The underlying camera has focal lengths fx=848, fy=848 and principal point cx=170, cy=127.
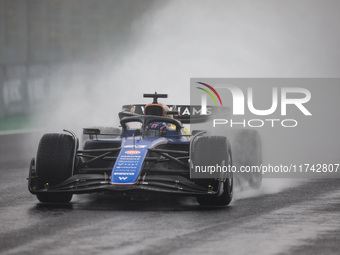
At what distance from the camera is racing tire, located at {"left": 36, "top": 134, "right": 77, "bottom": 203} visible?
10320 millimetres

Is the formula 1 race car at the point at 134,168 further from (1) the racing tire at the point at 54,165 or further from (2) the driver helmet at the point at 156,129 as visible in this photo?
(2) the driver helmet at the point at 156,129

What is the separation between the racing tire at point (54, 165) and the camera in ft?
33.9

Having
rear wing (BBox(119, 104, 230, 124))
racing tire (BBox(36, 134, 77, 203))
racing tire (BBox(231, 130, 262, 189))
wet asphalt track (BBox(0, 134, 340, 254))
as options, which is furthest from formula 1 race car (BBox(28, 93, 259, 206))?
rear wing (BBox(119, 104, 230, 124))

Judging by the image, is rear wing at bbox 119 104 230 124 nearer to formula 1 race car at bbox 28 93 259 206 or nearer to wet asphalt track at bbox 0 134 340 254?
wet asphalt track at bbox 0 134 340 254

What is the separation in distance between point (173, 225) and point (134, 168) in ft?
5.35

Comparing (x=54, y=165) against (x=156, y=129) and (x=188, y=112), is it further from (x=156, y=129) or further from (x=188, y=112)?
(x=188, y=112)

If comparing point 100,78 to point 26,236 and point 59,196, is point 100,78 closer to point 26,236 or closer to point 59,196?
point 59,196

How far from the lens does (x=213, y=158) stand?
10242 mm

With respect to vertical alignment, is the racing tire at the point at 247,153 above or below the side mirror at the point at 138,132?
below

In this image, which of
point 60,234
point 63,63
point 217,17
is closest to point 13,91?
point 63,63

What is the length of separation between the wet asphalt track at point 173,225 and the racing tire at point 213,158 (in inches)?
7.8

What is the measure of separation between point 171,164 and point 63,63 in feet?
62.0

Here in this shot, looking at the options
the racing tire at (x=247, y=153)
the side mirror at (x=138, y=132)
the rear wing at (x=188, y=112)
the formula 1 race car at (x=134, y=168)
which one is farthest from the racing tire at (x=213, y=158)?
the rear wing at (x=188, y=112)

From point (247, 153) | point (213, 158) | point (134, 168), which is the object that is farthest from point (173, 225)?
point (247, 153)
